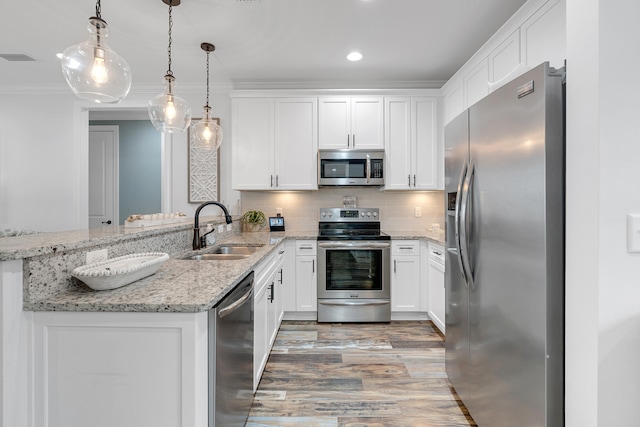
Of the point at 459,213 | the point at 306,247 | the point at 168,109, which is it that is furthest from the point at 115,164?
the point at 459,213

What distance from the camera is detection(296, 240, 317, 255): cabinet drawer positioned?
342 centimetres

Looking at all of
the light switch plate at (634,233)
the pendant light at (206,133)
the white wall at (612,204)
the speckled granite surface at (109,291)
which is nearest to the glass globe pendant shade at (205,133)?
the pendant light at (206,133)

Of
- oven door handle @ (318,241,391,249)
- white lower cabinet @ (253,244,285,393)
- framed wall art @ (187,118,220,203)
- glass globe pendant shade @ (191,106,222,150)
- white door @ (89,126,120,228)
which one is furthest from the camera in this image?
white door @ (89,126,120,228)

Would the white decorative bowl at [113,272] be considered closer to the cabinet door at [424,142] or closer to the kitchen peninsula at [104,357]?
the kitchen peninsula at [104,357]

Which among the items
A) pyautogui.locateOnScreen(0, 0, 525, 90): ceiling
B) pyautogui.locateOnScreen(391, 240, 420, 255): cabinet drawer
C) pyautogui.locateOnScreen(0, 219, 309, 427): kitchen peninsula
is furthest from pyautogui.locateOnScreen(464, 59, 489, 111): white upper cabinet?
pyautogui.locateOnScreen(0, 219, 309, 427): kitchen peninsula

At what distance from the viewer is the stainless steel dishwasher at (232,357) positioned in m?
1.22

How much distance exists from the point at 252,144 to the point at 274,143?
Answer: 0.25 metres

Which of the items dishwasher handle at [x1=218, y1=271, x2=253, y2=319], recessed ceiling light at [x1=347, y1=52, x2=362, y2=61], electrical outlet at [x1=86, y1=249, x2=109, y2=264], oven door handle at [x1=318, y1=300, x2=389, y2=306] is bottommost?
oven door handle at [x1=318, y1=300, x2=389, y2=306]

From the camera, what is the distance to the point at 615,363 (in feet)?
3.37

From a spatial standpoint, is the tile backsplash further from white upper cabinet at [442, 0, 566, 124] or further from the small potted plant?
white upper cabinet at [442, 0, 566, 124]

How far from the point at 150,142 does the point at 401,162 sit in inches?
159

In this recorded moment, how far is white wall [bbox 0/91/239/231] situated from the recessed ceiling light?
1.74m

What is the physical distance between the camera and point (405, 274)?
3428mm

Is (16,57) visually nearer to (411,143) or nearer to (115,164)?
(115,164)
